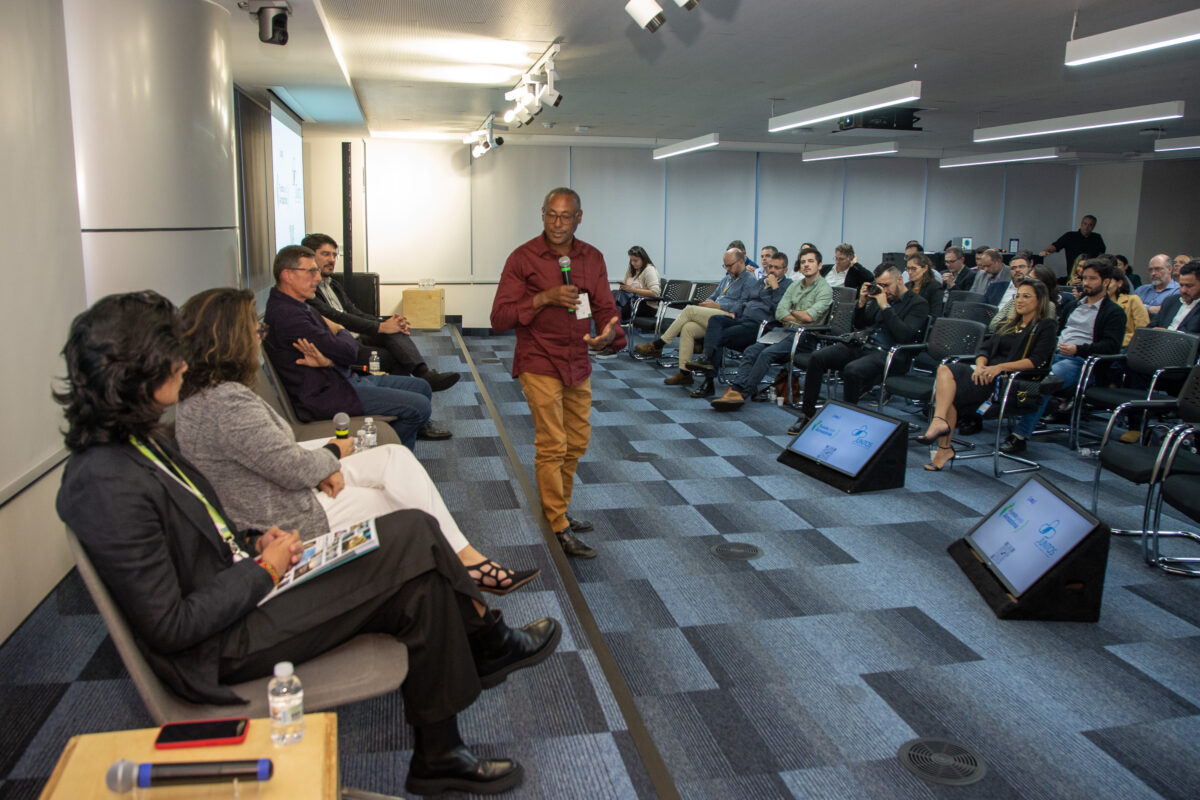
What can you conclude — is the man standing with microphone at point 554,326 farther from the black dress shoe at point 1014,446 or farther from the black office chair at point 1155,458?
the black dress shoe at point 1014,446

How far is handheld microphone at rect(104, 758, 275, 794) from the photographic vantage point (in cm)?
125

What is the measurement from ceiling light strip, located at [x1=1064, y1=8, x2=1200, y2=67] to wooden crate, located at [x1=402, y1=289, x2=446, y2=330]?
28.2ft

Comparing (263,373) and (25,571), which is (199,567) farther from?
(263,373)

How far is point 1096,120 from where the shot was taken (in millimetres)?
7891

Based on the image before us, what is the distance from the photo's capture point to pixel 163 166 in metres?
3.91

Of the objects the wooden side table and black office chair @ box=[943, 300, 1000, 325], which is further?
black office chair @ box=[943, 300, 1000, 325]

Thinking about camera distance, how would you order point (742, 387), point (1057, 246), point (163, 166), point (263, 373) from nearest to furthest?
point (163, 166), point (263, 373), point (742, 387), point (1057, 246)

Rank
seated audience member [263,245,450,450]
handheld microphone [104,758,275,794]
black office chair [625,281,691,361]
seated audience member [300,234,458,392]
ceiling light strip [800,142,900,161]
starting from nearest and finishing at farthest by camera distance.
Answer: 1. handheld microphone [104,758,275,794]
2. seated audience member [263,245,450,450]
3. seated audience member [300,234,458,392]
4. black office chair [625,281,691,361]
5. ceiling light strip [800,142,900,161]

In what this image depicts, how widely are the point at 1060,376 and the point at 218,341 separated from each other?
572cm

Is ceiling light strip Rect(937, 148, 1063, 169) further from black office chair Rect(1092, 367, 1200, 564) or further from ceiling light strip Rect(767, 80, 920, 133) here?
black office chair Rect(1092, 367, 1200, 564)

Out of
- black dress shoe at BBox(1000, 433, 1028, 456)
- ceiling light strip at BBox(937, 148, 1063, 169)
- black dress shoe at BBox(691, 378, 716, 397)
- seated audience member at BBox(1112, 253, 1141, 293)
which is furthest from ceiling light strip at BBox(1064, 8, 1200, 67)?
ceiling light strip at BBox(937, 148, 1063, 169)

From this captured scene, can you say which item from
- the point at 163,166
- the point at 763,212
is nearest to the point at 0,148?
the point at 163,166

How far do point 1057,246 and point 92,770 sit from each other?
1469cm

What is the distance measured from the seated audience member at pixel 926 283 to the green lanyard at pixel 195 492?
6038mm
